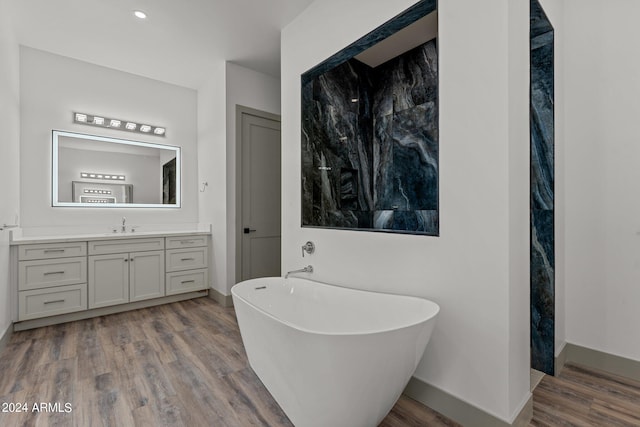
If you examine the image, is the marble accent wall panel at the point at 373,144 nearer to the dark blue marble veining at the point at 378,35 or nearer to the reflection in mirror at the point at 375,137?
the reflection in mirror at the point at 375,137

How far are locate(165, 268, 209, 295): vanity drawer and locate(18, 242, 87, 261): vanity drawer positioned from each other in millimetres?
871

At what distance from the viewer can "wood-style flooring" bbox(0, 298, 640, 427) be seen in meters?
1.54

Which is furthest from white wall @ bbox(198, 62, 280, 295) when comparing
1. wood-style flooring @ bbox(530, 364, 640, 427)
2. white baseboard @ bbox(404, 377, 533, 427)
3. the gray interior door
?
wood-style flooring @ bbox(530, 364, 640, 427)

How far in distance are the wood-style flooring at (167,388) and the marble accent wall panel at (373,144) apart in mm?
1241

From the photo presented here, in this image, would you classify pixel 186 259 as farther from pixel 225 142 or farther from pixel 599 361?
pixel 599 361

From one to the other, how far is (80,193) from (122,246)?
83 cm

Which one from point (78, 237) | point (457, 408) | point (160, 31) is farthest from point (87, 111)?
point (457, 408)

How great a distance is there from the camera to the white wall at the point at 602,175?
6.19 ft

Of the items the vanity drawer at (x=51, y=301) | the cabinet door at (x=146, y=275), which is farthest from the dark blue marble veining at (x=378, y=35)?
the vanity drawer at (x=51, y=301)

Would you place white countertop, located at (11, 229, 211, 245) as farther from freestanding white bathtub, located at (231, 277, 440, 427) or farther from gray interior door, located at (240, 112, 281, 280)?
freestanding white bathtub, located at (231, 277, 440, 427)

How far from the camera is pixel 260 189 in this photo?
3664mm

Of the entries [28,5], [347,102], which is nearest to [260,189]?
[347,102]

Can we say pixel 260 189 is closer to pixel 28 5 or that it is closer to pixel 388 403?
pixel 28 5

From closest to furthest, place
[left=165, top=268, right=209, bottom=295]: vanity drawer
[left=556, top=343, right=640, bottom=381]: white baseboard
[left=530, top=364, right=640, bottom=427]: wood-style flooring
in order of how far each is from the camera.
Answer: [left=530, top=364, right=640, bottom=427]: wood-style flooring
[left=556, top=343, right=640, bottom=381]: white baseboard
[left=165, top=268, right=209, bottom=295]: vanity drawer
